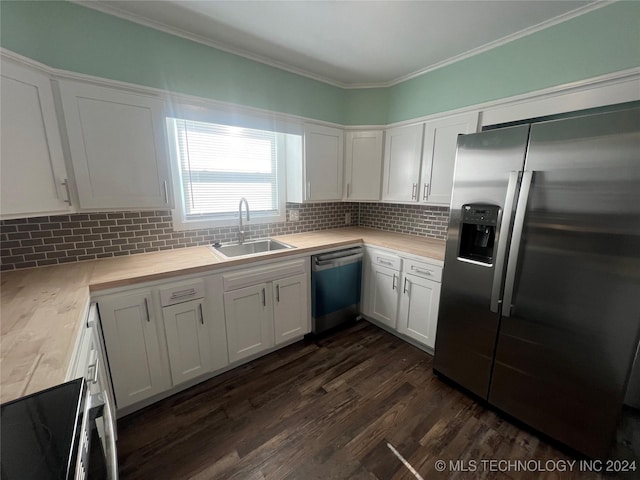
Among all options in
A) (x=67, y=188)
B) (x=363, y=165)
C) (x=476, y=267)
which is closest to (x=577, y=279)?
(x=476, y=267)

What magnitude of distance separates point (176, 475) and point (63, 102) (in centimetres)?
214

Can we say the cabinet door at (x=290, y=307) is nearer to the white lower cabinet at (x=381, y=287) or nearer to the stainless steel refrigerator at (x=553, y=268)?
the white lower cabinet at (x=381, y=287)

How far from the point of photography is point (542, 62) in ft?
5.79

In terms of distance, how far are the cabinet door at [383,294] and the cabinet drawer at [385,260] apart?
40 millimetres

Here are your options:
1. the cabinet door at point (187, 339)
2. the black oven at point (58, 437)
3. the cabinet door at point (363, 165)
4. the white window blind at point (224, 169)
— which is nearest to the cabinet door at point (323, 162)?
the cabinet door at point (363, 165)

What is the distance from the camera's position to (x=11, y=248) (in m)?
1.58

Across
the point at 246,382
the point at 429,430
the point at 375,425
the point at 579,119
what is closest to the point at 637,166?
the point at 579,119

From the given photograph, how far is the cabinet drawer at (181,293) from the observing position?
1.68 meters

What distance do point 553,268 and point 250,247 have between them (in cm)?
226

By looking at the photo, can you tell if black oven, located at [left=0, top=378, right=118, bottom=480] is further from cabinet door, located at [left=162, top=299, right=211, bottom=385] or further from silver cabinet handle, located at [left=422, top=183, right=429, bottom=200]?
silver cabinet handle, located at [left=422, top=183, right=429, bottom=200]

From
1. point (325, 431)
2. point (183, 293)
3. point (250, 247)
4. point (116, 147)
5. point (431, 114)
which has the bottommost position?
point (325, 431)

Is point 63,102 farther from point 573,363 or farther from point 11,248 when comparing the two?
point 573,363

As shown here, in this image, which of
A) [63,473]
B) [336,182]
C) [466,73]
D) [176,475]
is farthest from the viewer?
[336,182]

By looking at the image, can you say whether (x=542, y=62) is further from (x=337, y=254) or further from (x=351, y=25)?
(x=337, y=254)
